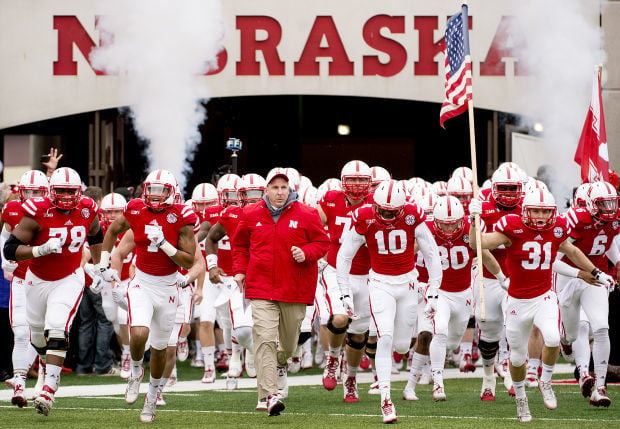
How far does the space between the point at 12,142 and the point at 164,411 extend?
13323mm

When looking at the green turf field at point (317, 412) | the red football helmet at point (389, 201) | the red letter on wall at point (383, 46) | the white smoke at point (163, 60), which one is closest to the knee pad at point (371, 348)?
the green turf field at point (317, 412)

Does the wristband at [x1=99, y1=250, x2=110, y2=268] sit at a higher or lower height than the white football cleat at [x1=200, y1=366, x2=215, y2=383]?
higher

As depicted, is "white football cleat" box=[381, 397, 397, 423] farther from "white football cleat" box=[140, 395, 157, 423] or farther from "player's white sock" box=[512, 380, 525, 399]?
"white football cleat" box=[140, 395, 157, 423]

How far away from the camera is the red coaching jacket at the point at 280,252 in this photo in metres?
10.4

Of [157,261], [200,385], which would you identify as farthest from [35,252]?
[200,385]

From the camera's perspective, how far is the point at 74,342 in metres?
15.5

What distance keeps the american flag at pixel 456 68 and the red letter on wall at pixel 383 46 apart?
23.3ft

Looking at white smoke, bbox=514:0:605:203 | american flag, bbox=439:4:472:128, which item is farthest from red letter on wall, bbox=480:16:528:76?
american flag, bbox=439:4:472:128

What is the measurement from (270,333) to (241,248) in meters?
0.83

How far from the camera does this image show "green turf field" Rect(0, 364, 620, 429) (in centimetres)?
988

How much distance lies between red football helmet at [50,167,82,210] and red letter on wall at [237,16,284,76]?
31.8ft

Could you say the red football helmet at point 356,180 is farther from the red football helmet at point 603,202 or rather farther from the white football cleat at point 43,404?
the white football cleat at point 43,404

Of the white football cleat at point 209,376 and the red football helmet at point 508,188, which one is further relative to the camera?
the white football cleat at point 209,376

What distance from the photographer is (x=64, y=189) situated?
10.9m
